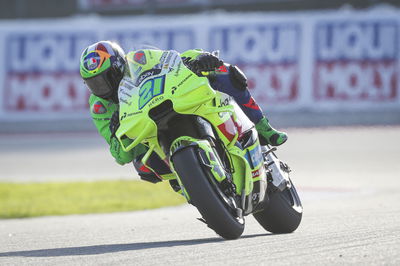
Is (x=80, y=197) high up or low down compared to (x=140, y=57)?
down

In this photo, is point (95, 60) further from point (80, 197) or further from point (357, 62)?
point (357, 62)

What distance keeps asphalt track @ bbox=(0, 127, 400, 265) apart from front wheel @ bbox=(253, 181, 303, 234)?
109 mm

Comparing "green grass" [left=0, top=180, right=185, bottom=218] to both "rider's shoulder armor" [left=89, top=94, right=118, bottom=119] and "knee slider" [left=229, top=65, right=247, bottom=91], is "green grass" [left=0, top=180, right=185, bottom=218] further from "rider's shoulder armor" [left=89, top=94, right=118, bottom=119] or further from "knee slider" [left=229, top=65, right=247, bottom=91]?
"knee slider" [left=229, top=65, right=247, bottom=91]

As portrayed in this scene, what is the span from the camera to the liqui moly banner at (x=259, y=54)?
1820cm

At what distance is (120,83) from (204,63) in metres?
0.56

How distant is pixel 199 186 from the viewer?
5.61 metres

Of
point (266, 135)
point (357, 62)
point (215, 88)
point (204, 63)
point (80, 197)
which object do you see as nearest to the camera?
point (204, 63)

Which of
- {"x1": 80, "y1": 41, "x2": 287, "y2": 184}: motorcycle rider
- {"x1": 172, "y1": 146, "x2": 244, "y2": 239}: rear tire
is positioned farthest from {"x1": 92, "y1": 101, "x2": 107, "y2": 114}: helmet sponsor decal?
{"x1": 172, "y1": 146, "x2": 244, "y2": 239}: rear tire

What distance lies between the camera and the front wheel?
6621 millimetres

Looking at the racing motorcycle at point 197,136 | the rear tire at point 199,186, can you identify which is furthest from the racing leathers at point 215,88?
the rear tire at point 199,186

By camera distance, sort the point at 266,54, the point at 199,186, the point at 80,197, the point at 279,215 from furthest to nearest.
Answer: the point at 266,54 < the point at 80,197 < the point at 279,215 < the point at 199,186

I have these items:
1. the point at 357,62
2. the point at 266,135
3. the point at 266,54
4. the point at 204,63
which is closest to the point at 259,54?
the point at 266,54

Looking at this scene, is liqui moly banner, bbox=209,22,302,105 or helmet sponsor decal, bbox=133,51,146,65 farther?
liqui moly banner, bbox=209,22,302,105

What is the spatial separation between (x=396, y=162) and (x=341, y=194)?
332cm
